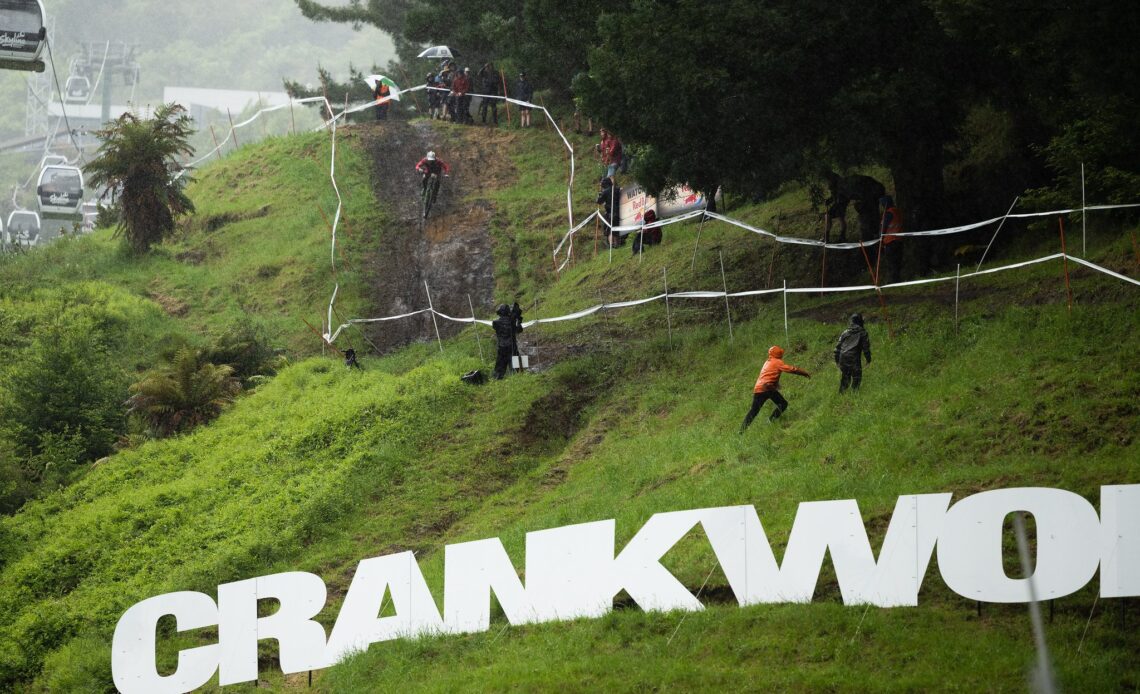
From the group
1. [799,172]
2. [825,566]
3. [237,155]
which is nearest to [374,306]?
[799,172]

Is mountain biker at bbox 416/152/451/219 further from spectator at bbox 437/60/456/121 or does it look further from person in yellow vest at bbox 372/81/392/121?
spectator at bbox 437/60/456/121

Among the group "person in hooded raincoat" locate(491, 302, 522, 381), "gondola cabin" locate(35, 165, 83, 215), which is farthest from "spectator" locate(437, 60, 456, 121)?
"person in hooded raincoat" locate(491, 302, 522, 381)

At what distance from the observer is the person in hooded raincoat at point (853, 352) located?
819 inches

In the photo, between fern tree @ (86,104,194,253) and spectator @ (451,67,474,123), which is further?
spectator @ (451,67,474,123)

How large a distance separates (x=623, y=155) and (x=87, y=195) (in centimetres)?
6848

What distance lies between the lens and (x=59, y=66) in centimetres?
17762

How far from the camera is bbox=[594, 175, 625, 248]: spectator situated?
116ft

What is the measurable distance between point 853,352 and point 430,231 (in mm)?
20613

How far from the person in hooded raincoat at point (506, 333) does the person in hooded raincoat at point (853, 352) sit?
7.95 m

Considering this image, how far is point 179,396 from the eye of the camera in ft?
95.1

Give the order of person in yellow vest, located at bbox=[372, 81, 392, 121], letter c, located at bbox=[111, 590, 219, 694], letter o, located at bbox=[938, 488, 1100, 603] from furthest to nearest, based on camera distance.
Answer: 1. person in yellow vest, located at bbox=[372, 81, 392, 121]
2. letter c, located at bbox=[111, 590, 219, 694]
3. letter o, located at bbox=[938, 488, 1100, 603]

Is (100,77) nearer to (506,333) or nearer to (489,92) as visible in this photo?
(489,92)

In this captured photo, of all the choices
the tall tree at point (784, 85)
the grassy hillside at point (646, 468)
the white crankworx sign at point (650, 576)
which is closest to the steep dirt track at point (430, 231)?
the grassy hillside at point (646, 468)

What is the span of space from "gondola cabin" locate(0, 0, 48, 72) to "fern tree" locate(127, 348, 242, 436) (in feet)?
24.5
